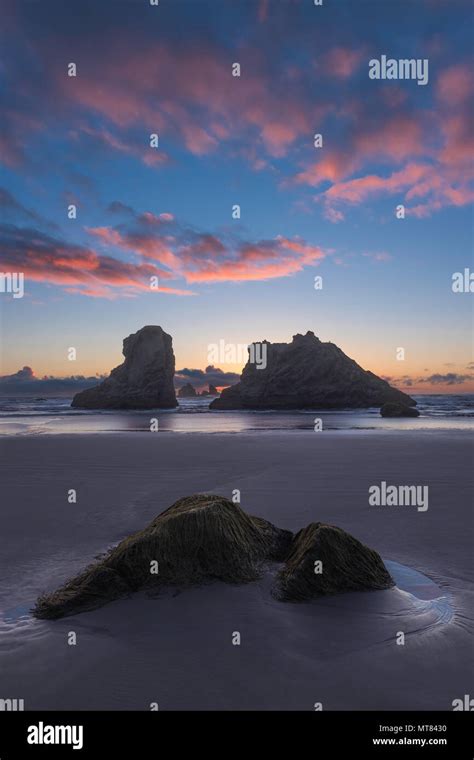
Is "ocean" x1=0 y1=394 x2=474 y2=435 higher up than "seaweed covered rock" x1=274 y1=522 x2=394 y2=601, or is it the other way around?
"seaweed covered rock" x1=274 y1=522 x2=394 y2=601

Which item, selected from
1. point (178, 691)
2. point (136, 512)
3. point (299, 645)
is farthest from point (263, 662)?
point (136, 512)

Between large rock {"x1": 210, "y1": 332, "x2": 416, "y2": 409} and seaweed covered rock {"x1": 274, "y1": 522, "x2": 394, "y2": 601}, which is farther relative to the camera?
large rock {"x1": 210, "y1": 332, "x2": 416, "y2": 409}

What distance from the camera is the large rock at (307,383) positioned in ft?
228

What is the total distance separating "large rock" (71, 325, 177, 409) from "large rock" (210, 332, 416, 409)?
30.7 feet

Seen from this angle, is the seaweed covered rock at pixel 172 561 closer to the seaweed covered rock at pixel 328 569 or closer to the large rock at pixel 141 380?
the seaweed covered rock at pixel 328 569

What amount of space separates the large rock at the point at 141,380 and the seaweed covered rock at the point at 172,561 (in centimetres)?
6583

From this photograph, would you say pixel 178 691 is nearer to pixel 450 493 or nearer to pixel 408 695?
pixel 408 695

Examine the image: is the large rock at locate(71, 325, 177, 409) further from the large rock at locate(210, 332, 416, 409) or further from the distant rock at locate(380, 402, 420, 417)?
the distant rock at locate(380, 402, 420, 417)

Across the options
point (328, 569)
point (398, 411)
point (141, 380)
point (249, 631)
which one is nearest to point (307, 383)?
point (141, 380)

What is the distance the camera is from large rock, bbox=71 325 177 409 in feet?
228

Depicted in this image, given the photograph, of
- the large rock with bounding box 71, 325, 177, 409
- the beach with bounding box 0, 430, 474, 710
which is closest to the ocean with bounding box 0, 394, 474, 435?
the beach with bounding box 0, 430, 474, 710

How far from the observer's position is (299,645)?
11.2 ft
